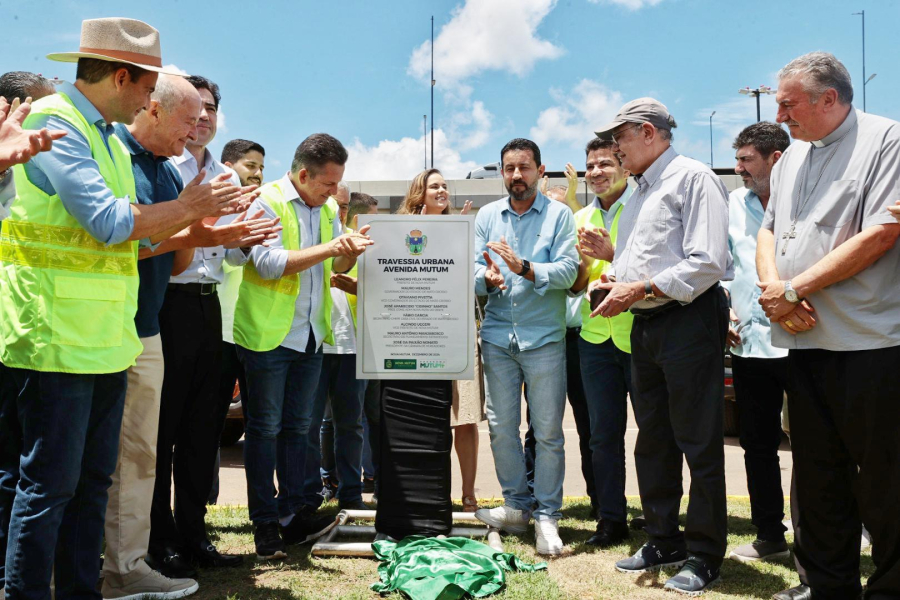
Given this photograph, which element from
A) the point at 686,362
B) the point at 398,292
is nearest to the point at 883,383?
the point at 686,362

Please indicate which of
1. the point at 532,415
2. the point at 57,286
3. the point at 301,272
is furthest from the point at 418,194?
A: the point at 57,286

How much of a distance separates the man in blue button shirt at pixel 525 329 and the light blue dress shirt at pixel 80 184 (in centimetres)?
241

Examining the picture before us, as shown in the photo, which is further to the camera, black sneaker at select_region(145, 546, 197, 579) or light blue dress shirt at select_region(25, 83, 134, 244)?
black sneaker at select_region(145, 546, 197, 579)

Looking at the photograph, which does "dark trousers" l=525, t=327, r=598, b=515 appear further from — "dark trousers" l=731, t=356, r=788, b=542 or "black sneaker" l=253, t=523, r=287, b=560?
"black sneaker" l=253, t=523, r=287, b=560

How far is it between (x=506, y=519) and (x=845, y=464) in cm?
218

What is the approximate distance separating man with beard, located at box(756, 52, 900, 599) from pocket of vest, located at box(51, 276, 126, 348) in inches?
112

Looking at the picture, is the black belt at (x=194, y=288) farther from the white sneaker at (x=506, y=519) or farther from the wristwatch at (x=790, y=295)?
the wristwatch at (x=790, y=295)

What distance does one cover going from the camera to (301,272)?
4.66m

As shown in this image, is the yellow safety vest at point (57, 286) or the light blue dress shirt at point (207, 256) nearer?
the yellow safety vest at point (57, 286)

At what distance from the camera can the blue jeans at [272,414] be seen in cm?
447

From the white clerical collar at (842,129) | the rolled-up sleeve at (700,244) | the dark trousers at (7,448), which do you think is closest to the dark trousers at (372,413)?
the rolled-up sleeve at (700,244)

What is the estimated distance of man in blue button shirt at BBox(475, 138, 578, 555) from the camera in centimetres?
490

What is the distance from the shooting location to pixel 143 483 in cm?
374

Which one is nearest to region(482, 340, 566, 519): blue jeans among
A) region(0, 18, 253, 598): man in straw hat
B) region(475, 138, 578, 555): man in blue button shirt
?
region(475, 138, 578, 555): man in blue button shirt
